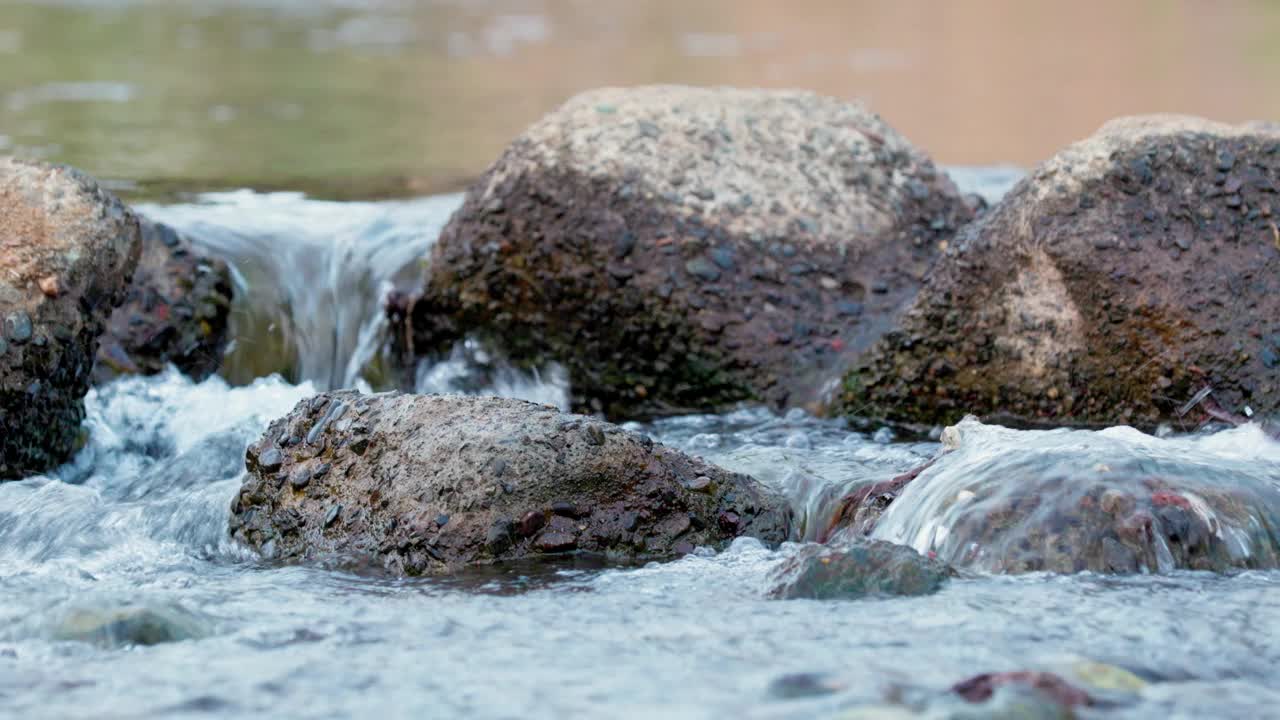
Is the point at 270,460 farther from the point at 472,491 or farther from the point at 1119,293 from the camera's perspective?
the point at 1119,293

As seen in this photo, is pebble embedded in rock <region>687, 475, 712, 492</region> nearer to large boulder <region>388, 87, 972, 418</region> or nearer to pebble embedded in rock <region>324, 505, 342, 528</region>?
pebble embedded in rock <region>324, 505, 342, 528</region>

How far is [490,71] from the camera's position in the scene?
1489cm

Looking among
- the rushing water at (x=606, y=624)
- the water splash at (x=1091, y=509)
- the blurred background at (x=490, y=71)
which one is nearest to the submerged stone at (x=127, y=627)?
the rushing water at (x=606, y=624)

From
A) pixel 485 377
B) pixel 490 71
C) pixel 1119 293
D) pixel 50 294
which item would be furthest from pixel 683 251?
pixel 490 71

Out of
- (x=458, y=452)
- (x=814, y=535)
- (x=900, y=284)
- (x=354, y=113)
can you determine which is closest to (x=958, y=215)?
(x=900, y=284)

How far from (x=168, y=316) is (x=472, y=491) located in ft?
8.59

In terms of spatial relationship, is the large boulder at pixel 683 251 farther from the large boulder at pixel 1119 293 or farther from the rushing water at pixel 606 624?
the rushing water at pixel 606 624

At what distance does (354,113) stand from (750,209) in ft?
23.4

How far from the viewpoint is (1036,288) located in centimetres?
484

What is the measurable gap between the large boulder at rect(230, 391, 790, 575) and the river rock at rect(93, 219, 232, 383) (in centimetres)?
192

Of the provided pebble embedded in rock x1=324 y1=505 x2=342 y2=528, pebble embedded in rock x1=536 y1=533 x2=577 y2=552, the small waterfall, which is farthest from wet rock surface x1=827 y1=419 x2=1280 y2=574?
the small waterfall

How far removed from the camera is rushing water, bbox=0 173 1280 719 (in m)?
2.54

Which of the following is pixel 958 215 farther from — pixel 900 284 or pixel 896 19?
pixel 896 19

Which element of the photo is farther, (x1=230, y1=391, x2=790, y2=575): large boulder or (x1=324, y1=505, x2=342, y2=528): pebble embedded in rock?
(x1=324, y1=505, x2=342, y2=528): pebble embedded in rock
